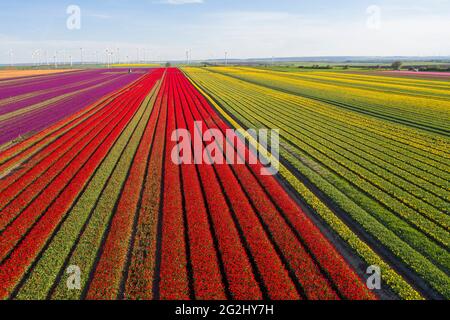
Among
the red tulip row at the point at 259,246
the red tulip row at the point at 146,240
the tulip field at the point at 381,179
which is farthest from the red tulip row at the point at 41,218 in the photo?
the tulip field at the point at 381,179

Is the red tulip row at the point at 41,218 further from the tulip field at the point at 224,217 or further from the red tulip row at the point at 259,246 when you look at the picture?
the red tulip row at the point at 259,246

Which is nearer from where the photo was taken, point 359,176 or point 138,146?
point 359,176

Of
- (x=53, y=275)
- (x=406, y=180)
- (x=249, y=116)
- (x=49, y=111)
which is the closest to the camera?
(x=53, y=275)

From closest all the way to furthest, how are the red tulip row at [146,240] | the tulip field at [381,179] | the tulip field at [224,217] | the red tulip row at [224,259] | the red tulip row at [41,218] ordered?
1. the red tulip row at [224,259]
2. the red tulip row at [146,240]
3. the tulip field at [224,217]
4. the red tulip row at [41,218]
5. the tulip field at [381,179]

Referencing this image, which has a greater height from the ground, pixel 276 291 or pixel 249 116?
pixel 249 116

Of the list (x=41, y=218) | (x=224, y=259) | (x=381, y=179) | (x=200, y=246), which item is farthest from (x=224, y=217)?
(x=381, y=179)
